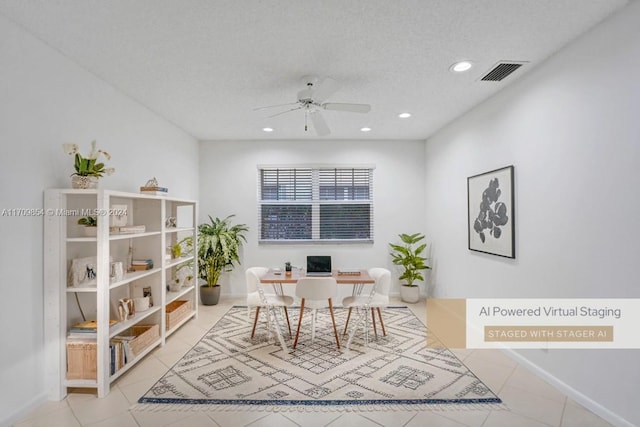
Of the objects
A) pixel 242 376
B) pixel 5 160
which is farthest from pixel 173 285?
pixel 5 160

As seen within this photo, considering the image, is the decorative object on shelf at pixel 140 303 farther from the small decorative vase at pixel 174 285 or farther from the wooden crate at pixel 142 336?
the small decorative vase at pixel 174 285

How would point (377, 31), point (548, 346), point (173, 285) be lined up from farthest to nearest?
point (173, 285)
point (548, 346)
point (377, 31)

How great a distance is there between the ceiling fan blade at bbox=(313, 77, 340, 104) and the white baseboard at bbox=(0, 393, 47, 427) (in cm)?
310

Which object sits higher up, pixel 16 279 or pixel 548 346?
pixel 16 279

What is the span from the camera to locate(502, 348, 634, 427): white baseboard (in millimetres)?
2056

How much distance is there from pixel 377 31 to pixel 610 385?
279 cm

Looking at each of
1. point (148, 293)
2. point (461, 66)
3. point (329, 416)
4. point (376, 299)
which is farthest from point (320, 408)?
point (461, 66)

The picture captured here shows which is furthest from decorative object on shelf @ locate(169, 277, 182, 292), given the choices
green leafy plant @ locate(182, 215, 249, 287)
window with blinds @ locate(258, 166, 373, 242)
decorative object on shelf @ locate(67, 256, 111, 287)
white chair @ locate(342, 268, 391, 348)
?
white chair @ locate(342, 268, 391, 348)

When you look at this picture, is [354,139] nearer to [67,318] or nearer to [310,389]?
[310,389]

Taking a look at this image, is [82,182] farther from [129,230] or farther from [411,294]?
[411,294]

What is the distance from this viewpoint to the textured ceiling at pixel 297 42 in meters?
1.99

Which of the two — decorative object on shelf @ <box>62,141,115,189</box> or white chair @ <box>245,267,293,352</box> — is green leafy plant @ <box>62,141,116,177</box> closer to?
decorative object on shelf @ <box>62,141,115,189</box>

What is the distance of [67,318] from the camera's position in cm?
256

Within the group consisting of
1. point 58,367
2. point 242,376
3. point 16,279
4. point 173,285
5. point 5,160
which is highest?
point 5,160
